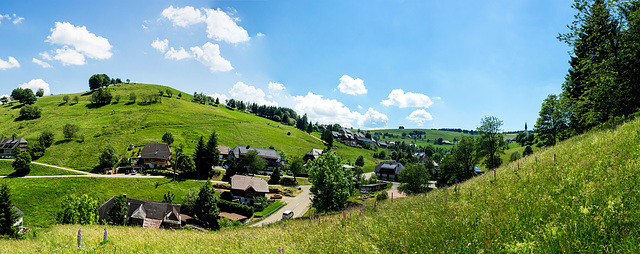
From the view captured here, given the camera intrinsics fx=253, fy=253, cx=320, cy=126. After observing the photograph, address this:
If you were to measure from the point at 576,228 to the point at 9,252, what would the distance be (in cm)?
1632

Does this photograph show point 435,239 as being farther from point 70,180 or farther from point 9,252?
point 70,180

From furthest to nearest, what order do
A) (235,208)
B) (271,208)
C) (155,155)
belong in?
(155,155) → (271,208) → (235,208)

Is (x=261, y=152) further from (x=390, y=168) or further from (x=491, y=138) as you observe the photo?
(x=491, y=138)

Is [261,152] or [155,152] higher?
[261,152]

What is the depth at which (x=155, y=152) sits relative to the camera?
84.2m

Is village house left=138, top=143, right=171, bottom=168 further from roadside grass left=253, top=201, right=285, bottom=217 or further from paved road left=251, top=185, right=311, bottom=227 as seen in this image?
paved road left=251, top=185, right=311, bottom=227

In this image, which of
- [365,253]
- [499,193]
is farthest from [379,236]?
[499,193]

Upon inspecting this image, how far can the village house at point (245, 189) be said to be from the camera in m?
62.6

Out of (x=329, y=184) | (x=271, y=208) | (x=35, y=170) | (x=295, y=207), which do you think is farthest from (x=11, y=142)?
(x=329, y=184)

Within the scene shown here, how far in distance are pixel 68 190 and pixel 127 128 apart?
5921cm

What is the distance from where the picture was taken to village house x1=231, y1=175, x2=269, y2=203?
62.6m

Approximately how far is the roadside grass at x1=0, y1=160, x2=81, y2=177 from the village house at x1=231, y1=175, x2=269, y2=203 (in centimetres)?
→ 4153

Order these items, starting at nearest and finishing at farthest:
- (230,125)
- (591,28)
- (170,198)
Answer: (591,28) → (170,198) → (230,125)

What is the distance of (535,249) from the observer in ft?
14.5
